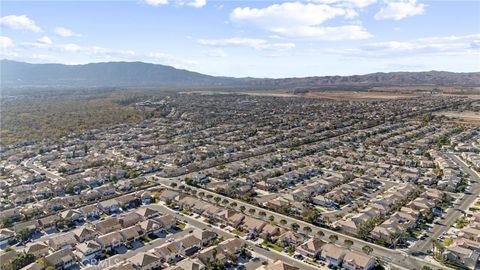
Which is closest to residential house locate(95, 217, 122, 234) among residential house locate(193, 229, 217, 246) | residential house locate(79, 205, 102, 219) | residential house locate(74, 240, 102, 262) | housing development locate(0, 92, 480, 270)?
housing development locate(0, 92, 480, 270)

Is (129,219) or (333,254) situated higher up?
(333,254)

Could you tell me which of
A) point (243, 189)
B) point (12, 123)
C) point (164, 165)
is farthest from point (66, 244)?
point (12, 123)

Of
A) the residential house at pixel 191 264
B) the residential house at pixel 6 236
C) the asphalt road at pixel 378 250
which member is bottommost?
the residential house at pixel 6 236

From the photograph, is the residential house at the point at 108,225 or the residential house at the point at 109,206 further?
the residential house at the point at 109,206

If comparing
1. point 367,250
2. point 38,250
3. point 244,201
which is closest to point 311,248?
point 367,250

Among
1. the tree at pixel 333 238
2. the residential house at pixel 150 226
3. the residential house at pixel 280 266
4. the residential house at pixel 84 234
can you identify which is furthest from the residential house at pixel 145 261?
the tree at pixel 333 238

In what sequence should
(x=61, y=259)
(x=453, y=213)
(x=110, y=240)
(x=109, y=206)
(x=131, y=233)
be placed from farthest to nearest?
(x=109, y=206)
(x=453, y=213)
(x=131, y=233)
(x=110, y=240)
(x=61, y=259)

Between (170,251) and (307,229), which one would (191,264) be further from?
(307,229)

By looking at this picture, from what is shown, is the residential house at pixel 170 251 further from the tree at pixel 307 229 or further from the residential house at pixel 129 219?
the tree at pixel 307 229
